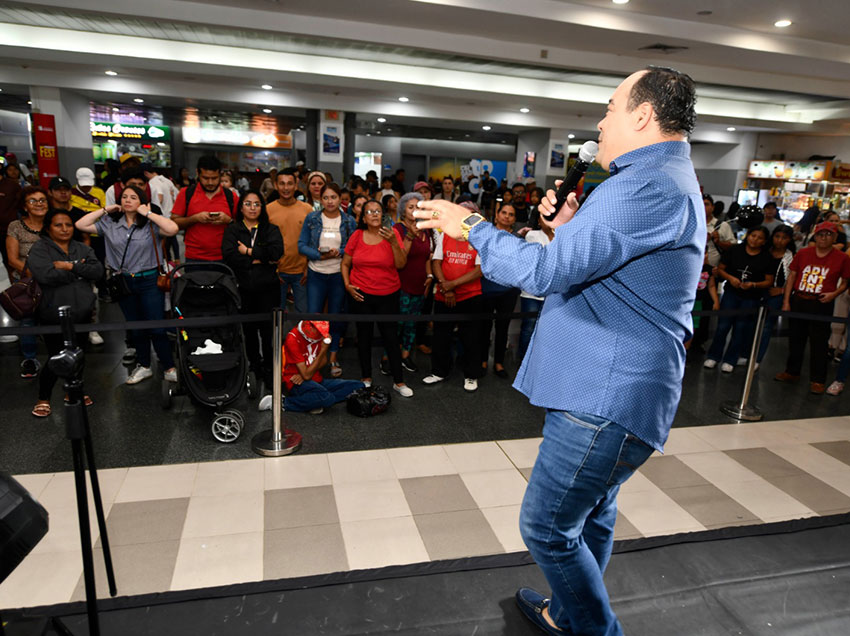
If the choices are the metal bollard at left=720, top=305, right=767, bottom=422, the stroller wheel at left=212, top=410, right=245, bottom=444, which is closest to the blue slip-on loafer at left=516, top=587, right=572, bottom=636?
the stroller wheel at left=212, top=410, right=245, bottom=444

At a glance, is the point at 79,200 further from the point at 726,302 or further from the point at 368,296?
the point at 726,302

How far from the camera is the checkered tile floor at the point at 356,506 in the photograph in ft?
8.00

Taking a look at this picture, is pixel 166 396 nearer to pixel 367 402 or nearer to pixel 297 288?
pixel 367 402

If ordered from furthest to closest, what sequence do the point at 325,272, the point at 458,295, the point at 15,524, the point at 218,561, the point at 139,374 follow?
the point at 325,272
the point at 458,295
the point at 139,374
the point at 218,561
the point at 15,524

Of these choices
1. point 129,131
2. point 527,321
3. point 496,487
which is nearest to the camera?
point 496,487

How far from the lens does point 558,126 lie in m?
15.0

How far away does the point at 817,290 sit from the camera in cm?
507

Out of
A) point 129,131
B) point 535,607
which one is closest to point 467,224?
point 535,607

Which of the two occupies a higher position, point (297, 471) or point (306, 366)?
point (306, 366)

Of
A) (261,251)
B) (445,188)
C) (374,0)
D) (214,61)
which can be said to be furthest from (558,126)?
(261,251)

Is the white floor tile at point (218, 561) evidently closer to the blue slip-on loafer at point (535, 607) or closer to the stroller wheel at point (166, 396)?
the blue slip-on loafer at point (535, 607)

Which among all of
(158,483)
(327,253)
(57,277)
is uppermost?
(327,253)

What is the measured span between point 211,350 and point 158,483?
3.26 ft

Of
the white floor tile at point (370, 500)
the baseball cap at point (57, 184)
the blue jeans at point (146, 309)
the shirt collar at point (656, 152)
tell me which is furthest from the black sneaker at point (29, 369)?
the shirt collar at point (656, 152)
